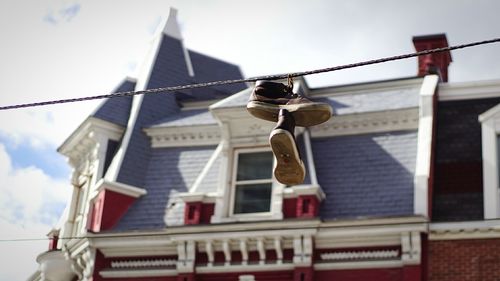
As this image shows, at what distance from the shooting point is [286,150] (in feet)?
31.0

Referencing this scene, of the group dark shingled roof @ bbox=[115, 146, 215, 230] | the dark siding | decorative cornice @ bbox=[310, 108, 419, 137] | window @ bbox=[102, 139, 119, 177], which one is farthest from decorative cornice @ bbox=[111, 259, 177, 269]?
the dark siding

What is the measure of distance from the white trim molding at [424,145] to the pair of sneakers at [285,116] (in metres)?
8.46

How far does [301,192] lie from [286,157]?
30.6 feet

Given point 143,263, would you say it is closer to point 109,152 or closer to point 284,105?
point 109,152

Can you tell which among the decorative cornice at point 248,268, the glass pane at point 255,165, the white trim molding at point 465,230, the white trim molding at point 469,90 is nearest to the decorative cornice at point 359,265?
the decorative cornice at point 248,268

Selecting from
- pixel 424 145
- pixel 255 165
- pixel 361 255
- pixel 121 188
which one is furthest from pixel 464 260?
pixel 121 188

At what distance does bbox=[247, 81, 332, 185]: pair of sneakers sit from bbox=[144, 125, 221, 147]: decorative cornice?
1132 cm

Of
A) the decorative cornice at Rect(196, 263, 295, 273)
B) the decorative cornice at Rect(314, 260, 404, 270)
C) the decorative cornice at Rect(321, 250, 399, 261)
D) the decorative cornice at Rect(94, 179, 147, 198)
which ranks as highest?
the decorative cornice at Rect(94, 179, 147, 198)

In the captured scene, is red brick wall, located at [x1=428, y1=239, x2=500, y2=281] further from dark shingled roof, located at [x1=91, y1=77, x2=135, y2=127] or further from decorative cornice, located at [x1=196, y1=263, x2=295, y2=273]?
dark shingled roof, located at [x1=91, y1=77, x2=135, y2=127]

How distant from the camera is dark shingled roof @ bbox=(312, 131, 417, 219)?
18.7m

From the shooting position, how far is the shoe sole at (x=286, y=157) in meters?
9.34

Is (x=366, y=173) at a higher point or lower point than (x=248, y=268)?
higher

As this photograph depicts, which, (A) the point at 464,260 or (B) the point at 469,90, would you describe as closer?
(A) the point at 464,260

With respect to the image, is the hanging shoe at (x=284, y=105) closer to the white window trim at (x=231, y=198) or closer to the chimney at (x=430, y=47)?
the white window trim at (x=231, y=198)
